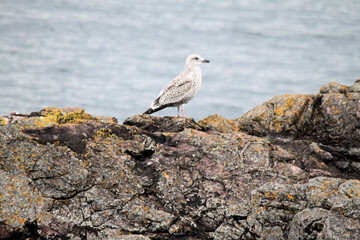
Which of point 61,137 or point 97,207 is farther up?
point 61,137

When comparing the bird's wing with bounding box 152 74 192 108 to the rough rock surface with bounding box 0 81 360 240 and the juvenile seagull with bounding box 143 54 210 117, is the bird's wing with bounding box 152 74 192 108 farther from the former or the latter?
the rough rock surface with bounding box 0 81 360 240

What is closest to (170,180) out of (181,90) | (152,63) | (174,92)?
(174,92)

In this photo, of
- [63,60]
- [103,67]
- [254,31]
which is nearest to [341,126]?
[103,67]

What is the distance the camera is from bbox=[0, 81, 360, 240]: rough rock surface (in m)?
7.33

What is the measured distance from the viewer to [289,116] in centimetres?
1076

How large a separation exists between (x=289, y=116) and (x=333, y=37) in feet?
488

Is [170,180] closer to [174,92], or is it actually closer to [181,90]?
[174,92]

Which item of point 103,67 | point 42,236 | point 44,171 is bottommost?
point 103,67

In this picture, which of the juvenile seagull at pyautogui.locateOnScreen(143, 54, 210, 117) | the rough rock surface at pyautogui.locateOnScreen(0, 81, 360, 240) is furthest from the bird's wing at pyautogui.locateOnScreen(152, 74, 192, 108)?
the rough rock surface at pyautogui.locateOnScreen(0, 81, 360, 240)

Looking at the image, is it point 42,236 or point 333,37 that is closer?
point 42,236

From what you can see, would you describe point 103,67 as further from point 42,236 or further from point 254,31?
point 42,236

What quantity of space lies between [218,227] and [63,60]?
140729 mm

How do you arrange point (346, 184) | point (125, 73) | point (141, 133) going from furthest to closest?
point (125, 73) → point (141, 133) → point (346, 184)

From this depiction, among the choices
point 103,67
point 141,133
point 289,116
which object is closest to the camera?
point 141,133
